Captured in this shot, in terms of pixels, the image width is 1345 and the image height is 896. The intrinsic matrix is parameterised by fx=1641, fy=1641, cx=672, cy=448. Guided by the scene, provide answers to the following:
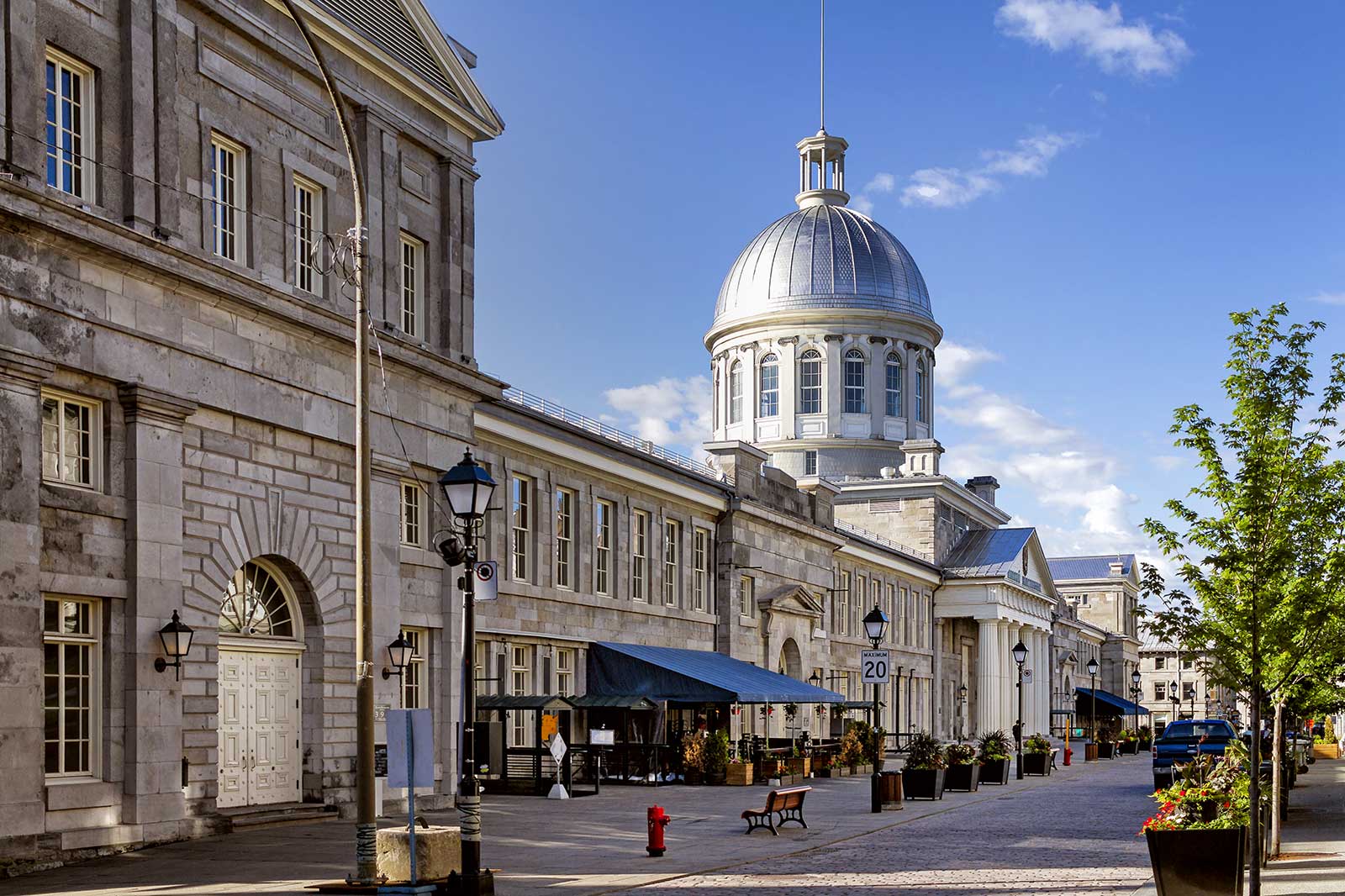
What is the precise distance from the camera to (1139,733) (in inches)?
3076

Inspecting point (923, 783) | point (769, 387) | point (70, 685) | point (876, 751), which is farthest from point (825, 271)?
point (70, 685)

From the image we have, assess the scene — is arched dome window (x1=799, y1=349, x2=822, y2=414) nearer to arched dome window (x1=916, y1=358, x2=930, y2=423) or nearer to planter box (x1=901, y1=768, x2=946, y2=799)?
arched dome window (x1=916, y1=358, x2=930, y2=423)

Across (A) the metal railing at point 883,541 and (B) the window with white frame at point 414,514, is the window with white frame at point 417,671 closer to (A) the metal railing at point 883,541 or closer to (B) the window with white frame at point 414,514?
(B) the window with white frame at point 414,514

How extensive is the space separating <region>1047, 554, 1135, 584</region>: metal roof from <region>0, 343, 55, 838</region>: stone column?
437ft

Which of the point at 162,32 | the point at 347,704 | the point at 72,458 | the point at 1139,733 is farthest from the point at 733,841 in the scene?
the point at 1139,733

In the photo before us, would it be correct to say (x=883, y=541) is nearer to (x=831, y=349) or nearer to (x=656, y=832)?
(x=831, y=349)

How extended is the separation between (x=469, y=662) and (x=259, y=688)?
29.2ft

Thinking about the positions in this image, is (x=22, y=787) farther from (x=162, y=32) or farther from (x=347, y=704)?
(x=162, y=32)

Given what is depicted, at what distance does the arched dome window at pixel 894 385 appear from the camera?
88.3 metres

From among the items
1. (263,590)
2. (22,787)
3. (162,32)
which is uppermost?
(162,32)

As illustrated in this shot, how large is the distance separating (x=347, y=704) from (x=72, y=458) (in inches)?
268

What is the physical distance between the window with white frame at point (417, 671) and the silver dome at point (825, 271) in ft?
202

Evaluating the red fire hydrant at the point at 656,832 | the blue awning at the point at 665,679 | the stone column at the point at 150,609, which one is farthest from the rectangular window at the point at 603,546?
the red fire hydrant at the point at 656,832

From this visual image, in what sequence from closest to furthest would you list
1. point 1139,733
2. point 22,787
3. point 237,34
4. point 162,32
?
1. point 22,787
2. point 162,32
3. point 237,34
4. point 1139,733
